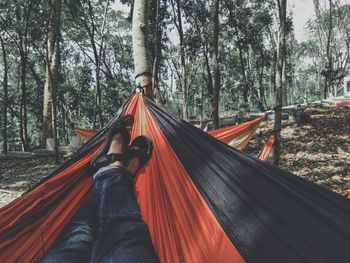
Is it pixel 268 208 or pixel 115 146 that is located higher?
pixel 115 146

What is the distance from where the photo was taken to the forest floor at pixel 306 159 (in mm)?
5312

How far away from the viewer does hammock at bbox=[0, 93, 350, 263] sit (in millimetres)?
1260

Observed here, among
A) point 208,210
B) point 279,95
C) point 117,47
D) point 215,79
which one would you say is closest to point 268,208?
point 208,210

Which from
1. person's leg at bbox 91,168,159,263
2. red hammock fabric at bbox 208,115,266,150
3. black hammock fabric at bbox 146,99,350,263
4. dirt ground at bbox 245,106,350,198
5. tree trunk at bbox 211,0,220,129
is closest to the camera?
person's leg at bbox 91,168,159,263

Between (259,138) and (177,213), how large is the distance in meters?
8.43

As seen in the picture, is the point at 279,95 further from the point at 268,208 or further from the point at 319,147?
the point at 268,208

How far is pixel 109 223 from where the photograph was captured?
127cm

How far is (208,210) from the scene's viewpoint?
4.92 ft

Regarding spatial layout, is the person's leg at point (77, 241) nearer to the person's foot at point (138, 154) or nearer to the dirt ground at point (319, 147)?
the person's foot at point (138, 154)

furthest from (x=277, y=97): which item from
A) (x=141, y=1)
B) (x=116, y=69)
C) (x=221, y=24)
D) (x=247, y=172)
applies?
(x=116, y=69)

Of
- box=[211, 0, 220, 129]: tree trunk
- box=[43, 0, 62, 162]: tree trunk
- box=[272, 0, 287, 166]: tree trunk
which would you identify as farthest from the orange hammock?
box=[43, 0, 62, 162]: tree trunk

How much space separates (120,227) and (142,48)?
5.17 ft

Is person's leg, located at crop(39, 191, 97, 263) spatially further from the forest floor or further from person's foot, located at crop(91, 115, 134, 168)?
the forest floor

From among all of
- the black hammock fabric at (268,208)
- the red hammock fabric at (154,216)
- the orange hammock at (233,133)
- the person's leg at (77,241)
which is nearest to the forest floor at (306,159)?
the orange hammock at (233,133)
